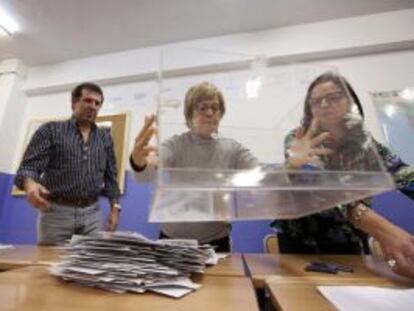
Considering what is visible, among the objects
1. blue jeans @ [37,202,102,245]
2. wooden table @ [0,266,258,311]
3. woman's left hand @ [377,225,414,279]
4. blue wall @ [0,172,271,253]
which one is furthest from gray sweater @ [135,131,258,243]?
blue wall @ [0,172,271,253]

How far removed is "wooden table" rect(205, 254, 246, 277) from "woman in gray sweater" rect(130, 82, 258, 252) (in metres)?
0.25

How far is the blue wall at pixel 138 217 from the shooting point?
5.97 ft

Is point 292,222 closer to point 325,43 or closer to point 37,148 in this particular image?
point 37,148

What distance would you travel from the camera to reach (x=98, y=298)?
17.6 inches

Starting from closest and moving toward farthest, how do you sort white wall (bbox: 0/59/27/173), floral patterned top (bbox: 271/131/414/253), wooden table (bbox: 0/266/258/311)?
wooden table (bbox: 0/266/258/311) < floral patterned top (bbox: 271/131/414/253) < white wall (bbox: 0/59/27/173)

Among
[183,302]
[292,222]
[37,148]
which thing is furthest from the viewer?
[37,148]

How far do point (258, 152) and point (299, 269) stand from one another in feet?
1.01

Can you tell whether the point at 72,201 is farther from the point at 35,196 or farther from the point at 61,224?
the point at 35,196

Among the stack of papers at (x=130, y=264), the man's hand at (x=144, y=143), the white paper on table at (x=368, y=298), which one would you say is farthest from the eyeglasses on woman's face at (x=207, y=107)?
the white paper on table at (x=368, y=298)

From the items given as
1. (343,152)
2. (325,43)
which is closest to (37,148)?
(343,152)

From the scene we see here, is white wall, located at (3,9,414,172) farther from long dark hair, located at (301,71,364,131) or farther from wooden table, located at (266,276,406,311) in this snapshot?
wooden table, located at (266,276,406,311)

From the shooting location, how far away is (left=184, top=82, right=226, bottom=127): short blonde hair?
72 cm

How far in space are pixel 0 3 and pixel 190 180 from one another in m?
2.54

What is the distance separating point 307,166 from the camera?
576 millimetres
